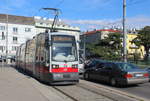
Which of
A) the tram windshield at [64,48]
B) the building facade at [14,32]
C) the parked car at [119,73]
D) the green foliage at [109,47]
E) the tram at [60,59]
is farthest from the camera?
the building facade at [14,32]

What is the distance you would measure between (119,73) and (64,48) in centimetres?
339

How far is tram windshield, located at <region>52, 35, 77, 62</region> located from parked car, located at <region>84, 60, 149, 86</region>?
7.69ft

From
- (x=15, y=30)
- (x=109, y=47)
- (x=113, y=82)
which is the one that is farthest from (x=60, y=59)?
(x=15, y=30)

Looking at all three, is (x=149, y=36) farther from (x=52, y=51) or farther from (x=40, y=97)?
(x=40, y=97)

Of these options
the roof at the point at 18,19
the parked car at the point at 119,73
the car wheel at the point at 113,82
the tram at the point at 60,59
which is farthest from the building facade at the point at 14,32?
the car wheel at the point at 113,82

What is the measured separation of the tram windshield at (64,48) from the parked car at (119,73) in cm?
235

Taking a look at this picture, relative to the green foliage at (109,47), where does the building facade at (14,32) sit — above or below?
above

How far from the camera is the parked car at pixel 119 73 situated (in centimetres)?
1327

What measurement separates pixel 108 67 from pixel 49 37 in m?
4.02

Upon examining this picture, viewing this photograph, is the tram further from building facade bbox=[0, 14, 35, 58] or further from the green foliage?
building facade bbox=[0, 14, 35, 58]

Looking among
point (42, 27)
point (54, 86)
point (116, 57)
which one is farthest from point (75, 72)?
point (42, 27)

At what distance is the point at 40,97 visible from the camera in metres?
9.36

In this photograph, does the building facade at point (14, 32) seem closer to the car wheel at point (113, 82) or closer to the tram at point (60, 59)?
the tram at point (60, 59)

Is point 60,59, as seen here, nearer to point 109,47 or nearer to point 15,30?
point 109,47
